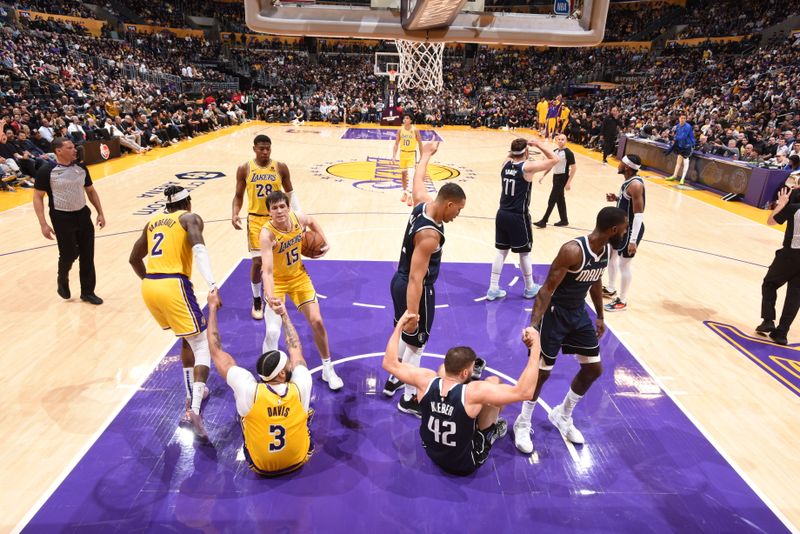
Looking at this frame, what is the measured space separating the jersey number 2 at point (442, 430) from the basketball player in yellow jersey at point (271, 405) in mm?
903

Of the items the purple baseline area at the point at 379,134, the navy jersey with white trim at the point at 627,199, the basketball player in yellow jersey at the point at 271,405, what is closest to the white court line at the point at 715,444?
the navy jersey with white trim at the point at 627,199

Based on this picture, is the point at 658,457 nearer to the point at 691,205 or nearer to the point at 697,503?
the point at 697,503

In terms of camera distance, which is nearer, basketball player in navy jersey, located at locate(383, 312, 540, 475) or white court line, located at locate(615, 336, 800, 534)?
basketball player in navy jersey, located at locate(383, 312, 540, 475)

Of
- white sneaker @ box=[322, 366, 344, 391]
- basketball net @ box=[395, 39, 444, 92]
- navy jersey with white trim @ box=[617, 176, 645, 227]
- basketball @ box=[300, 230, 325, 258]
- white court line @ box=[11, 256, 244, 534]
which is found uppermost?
basketball net @ box=[395, 39, 444, 92]

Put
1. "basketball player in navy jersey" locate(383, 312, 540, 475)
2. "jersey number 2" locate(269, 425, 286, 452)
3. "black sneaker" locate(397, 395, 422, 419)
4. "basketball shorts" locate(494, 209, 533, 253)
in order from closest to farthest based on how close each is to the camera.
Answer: "basketball player in navy jersey" locate(383, 312, 540, 475), "jersey number 2" locate(269, 425, 286, 452), "black sneaker" locate(397, 395, 422, 419), "basketball shorts" locate(494, 209, 533, 253)

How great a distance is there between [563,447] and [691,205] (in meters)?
11.0

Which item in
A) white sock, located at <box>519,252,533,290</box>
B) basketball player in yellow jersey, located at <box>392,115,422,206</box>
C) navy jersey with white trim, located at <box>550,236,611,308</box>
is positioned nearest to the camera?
navy jersey with white trim, located at <box>550,236,611,308</box>

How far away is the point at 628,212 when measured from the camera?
626cm

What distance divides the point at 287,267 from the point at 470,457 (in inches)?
88.5

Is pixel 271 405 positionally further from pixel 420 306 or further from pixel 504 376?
pixel 504 376

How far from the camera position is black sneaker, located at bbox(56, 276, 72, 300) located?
6.42 metres

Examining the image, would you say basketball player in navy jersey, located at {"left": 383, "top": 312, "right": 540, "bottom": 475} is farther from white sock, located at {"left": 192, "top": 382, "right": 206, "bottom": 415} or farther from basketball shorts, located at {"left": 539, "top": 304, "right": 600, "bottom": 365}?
white sock, located at {"left": 192, "top": 382, "right": 206, "bottom": 415}

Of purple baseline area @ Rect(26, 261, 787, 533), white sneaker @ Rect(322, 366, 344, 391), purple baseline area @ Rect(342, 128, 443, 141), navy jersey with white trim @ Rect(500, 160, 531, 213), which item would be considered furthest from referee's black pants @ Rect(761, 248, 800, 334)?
purple baseline area @ Rect(342, 128, 443, 141)

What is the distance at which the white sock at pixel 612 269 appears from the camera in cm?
693
